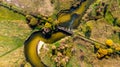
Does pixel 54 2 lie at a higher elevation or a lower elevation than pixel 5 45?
higher

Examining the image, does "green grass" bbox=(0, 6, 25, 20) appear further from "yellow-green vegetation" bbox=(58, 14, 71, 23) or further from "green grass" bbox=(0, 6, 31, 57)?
"yellow-green vegetation" bbox=(58, 14, 71, 23)

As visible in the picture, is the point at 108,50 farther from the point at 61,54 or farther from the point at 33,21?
the point at 33,21

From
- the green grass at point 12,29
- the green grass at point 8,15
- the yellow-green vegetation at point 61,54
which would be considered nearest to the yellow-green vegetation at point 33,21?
the green grass at point 12,29

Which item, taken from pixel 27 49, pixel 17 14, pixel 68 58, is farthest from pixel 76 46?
pixel 17 14

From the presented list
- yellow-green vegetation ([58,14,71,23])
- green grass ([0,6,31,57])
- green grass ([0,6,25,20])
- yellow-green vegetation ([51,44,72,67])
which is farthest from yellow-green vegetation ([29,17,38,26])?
yellow-green vegetation ([51,44,72,67])

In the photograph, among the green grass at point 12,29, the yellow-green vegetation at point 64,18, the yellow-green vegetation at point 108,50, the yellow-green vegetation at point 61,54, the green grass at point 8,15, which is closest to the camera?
the yellow-green vegetation at point 61,54

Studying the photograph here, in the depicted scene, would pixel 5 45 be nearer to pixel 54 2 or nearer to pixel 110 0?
pixel 54 2

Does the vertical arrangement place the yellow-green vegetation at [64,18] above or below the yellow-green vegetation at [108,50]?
above

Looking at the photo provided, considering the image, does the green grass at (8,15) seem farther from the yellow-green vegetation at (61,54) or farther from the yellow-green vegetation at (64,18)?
Result: the yellow-green vegetation at (61,54)
